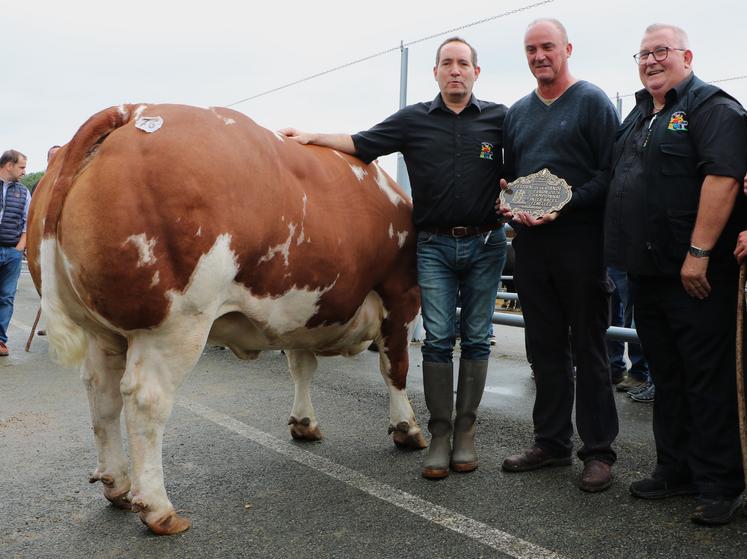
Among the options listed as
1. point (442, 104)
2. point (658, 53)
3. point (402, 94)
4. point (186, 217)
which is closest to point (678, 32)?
point (658, 53)

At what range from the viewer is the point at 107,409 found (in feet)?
10.5

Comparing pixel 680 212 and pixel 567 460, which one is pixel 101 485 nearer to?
pixel 567 460

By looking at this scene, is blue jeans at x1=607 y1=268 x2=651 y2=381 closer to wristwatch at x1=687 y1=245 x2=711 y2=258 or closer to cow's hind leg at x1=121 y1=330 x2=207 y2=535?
wristwatch at x1=687 y1=245 x2=711 y2=258

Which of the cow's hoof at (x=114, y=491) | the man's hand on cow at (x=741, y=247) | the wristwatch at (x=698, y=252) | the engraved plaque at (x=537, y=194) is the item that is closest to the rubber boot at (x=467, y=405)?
the engraved plaque at (x=537, y=194)

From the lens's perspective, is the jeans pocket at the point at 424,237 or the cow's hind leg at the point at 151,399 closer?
the cow's hind leg at the point at 151,399

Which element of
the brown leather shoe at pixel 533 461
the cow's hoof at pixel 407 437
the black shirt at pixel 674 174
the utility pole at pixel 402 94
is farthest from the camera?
the utility pole at pixel 402 94

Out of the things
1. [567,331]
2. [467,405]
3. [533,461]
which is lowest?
[533,461]

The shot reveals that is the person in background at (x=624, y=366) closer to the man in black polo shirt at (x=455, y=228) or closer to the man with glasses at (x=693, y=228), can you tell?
the man in black polo shirt at (x=455, y=228)

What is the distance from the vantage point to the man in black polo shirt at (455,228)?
3766mm

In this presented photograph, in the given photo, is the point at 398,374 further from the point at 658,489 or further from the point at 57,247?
the point at 57,247

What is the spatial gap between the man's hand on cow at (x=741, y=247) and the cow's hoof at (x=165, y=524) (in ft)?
8.42

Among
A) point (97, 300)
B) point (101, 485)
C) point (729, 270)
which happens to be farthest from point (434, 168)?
point (101, 485)

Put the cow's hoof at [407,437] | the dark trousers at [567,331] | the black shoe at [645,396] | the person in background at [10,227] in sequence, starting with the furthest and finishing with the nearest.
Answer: the person in background at [10,227] → the black shoe at [645,396] → the cow's hoof at [407,437] → the dark trousers at [567,331]

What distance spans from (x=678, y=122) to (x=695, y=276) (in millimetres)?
670
